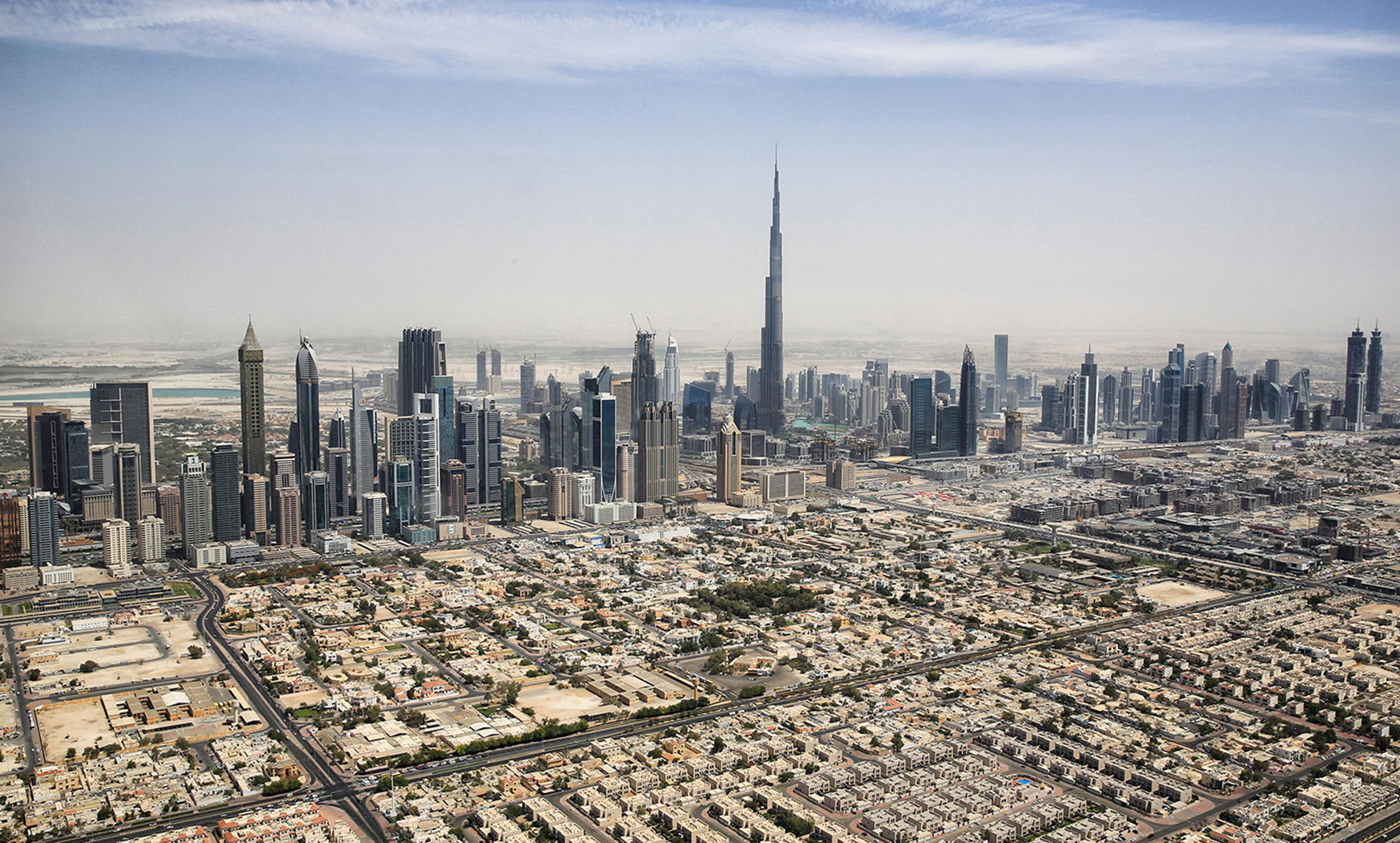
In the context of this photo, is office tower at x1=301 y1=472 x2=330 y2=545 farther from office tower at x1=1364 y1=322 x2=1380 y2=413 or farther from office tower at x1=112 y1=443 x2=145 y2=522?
office tower at x1=1364 y1=322 x2=1380 y2=413

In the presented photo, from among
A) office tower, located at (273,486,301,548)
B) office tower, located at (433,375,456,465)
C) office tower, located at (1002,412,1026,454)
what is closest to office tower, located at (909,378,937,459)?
office tower, located at (1002,412,1026,454)

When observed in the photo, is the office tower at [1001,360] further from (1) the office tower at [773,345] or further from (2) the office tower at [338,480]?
(2) the office tower at [338,480]

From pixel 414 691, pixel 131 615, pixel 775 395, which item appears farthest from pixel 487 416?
pixel 775 395

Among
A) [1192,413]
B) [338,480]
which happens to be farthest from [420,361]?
[1192,413]

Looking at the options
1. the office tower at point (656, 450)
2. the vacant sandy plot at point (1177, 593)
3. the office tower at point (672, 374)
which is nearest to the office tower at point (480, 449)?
the office tower at point (656, 450)

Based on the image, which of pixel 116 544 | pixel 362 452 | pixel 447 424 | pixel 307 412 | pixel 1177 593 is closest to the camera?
pixel 1177 593

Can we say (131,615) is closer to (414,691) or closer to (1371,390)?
(414,691)

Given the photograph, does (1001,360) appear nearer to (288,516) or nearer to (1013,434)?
(1013,434)
